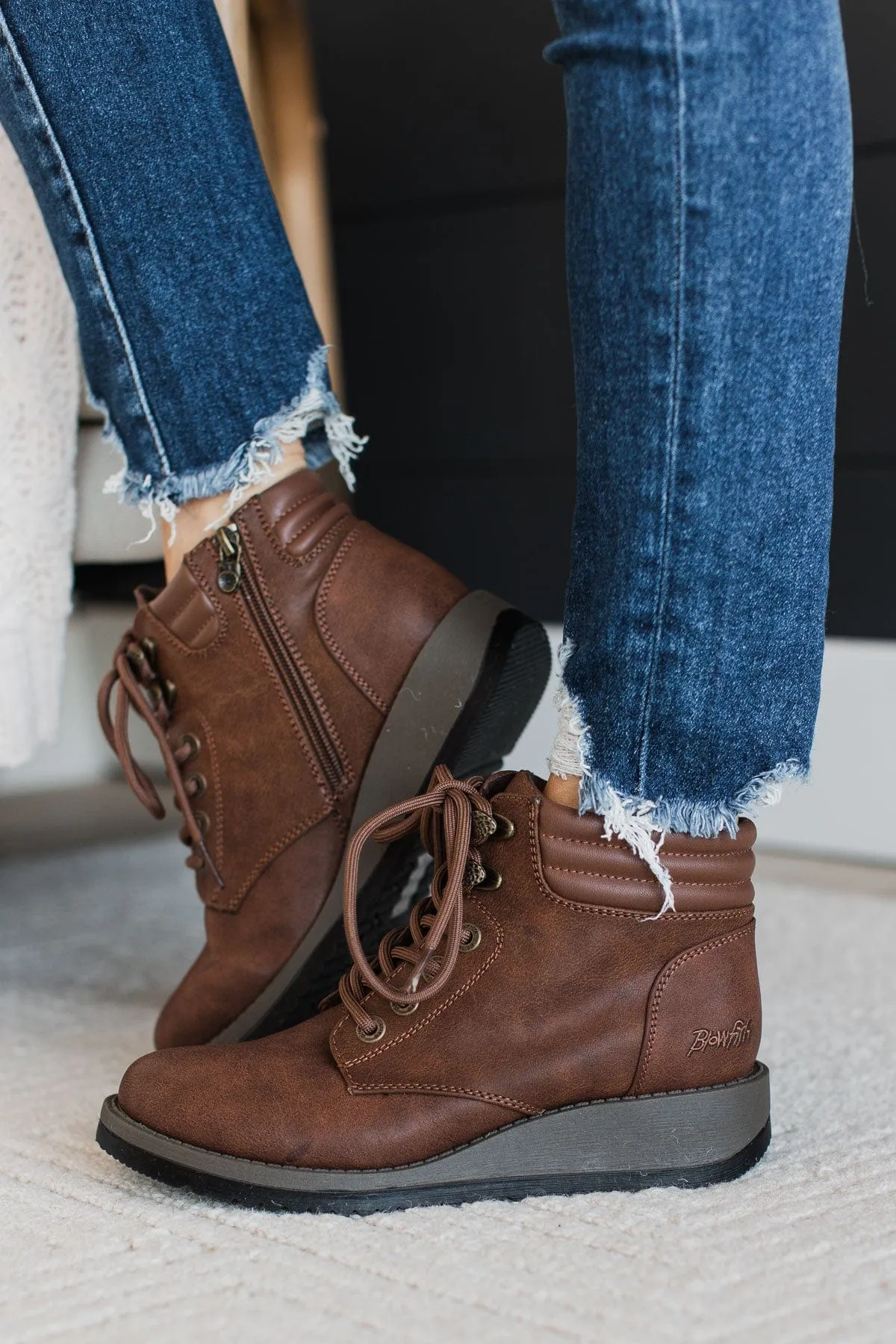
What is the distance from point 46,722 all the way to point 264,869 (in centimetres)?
25

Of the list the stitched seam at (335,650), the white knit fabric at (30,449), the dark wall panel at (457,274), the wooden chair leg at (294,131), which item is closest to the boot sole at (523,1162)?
the stitched seam at (335,650)

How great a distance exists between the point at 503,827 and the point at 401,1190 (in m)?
0.16

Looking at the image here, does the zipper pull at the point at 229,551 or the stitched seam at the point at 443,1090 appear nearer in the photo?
the stitched seam at the point at 443,1090

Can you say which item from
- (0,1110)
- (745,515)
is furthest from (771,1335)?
(0,1110)

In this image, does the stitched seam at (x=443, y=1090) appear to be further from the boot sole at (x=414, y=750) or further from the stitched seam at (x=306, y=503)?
the stitched seam at (x=306, y=503)

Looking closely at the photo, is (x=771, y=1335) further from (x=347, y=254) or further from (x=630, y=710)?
(x=347, y=254)

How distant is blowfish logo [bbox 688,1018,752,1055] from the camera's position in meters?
0.54

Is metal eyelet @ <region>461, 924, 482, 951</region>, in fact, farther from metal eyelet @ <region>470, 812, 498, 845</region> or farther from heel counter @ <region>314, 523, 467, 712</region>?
heel counter @ <region>314, 523, 467, 712</region>

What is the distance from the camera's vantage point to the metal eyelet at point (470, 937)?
1.78ft


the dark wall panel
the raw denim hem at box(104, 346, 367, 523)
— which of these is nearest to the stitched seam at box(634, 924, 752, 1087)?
the raw denim hem at box(104, 346, 367, 523)

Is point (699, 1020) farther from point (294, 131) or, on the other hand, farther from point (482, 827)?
point (294, 131)

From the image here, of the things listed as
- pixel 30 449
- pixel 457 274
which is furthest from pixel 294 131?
pixel 30 449

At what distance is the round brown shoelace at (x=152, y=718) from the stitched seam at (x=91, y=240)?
0.11 m

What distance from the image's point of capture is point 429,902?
0.56 meters
